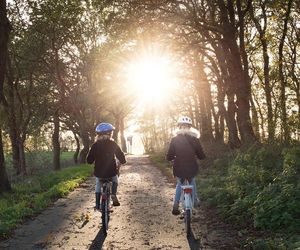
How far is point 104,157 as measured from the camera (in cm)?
1039

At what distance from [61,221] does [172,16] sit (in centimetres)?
1360

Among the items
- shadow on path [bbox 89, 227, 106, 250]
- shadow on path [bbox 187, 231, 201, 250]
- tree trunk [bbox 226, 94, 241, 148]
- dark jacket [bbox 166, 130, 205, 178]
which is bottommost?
shadow on path [bbox 187, 231, 201, 250]

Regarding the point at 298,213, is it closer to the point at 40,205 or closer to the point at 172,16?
the point at 40,205

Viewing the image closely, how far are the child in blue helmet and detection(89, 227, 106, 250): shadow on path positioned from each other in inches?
30.3

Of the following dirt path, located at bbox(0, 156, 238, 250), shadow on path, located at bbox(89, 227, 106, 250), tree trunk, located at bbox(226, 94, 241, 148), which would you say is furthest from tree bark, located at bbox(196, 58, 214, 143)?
shadow on path, located at bbox(89, 227, 106, 250)

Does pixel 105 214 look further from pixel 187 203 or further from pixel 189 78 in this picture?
pixel 189 78

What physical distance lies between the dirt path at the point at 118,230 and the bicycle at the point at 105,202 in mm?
275

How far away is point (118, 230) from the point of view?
1009 cm

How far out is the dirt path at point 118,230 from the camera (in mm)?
8727

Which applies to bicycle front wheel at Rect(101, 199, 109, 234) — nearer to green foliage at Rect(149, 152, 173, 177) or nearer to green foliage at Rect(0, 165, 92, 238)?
green foliage at Rect(0, 165, 92, 238)

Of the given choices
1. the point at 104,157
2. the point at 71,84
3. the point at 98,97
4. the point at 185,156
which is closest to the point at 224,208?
the point at 185,156

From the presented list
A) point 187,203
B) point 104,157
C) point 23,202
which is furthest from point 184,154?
point 23,202

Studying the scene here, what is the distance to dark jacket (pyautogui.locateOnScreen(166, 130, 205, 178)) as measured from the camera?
385 inches

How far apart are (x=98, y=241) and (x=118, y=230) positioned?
1.13m
